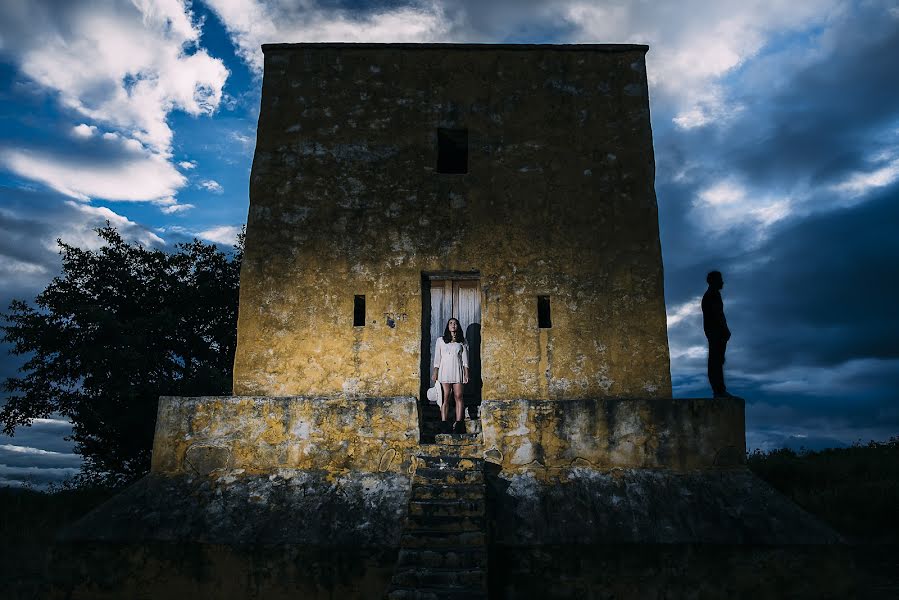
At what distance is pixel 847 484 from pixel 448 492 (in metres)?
10.2

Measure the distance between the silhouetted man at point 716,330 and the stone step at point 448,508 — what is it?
382 cm

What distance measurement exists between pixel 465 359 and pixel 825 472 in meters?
10.2

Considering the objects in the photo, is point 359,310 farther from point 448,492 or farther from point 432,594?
point 432,594

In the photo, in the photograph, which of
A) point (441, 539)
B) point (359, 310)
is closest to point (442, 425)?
point (359, 310)

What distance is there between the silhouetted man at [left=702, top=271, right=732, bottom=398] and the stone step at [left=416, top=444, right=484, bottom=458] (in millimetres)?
3365

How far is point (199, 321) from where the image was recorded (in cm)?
1775

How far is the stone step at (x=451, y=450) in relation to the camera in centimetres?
779

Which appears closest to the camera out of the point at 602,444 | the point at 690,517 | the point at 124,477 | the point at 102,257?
the point at 690,517

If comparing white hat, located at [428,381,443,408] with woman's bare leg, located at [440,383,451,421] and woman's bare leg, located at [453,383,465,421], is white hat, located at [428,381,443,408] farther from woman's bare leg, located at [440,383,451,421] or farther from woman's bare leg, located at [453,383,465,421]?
woman's bare leg, located at [453,383,465,421]

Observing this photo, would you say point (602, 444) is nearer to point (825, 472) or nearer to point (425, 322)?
point (425, 322)

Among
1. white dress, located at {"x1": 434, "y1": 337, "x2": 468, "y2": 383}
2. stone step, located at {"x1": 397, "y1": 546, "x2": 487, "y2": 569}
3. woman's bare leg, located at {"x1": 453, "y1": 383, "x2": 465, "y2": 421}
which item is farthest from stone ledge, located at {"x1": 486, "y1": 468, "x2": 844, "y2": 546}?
white dress, located at {"x1": 434, "y1": 337, "x2": 468, "y2": 383}

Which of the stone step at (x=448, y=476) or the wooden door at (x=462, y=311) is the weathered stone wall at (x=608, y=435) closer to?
the stone step at (x=448, y=476)

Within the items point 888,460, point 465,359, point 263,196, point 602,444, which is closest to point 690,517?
point 602,444

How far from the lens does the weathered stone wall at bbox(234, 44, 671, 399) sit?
9164 mm
